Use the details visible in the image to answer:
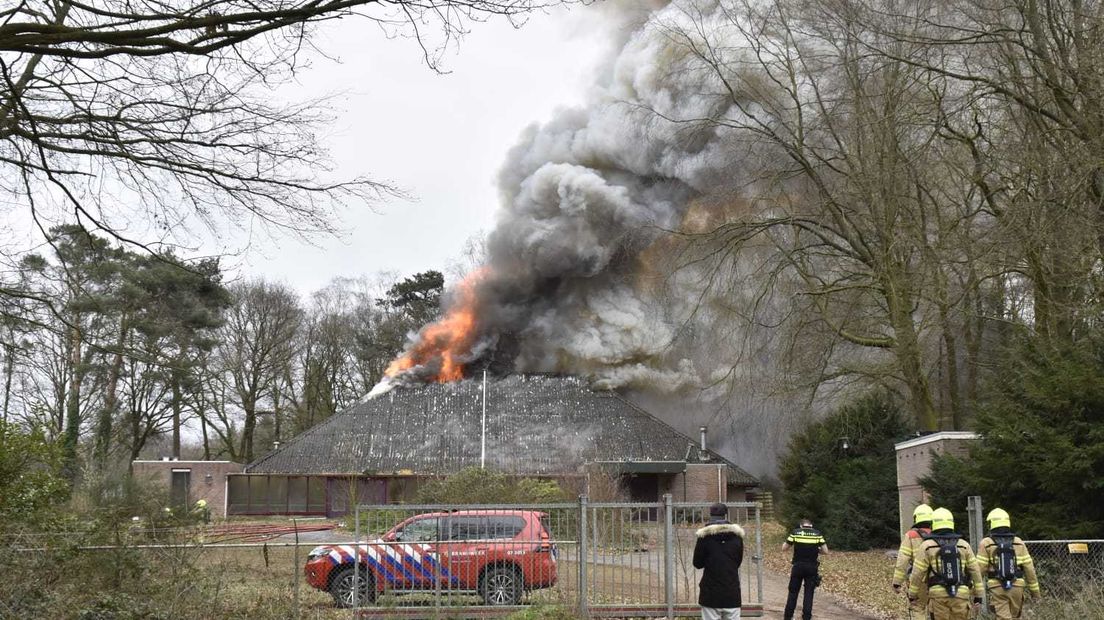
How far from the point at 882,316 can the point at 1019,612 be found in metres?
15.2

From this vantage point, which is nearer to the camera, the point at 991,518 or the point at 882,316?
the point at 991,518

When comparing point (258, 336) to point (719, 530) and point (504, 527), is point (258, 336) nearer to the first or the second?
point (504, 527)

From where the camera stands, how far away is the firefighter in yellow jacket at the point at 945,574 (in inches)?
368

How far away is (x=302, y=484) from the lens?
42.2 metres

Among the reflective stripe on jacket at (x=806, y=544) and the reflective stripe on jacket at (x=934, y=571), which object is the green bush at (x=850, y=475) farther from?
the reflective stripe on jacket at (x=934, y=571)

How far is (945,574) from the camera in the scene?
30.7ft

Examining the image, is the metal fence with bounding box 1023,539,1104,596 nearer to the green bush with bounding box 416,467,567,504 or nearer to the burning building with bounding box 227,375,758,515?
the green bush with bounding box 416,467,567,504

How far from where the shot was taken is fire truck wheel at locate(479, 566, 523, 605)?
11.7 meters

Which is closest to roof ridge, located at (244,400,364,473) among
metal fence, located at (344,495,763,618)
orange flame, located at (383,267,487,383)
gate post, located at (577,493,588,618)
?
orange flame, located at (383,267,487,383)

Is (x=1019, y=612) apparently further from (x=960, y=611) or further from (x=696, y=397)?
(x=696, y=397)

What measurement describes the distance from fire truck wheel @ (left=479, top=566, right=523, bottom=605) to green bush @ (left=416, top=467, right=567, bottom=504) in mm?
10978

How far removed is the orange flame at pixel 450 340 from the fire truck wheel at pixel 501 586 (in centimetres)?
3617

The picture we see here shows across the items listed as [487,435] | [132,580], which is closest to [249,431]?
[487,435]

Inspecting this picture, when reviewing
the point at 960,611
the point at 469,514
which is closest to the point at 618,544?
the point at 469,514
